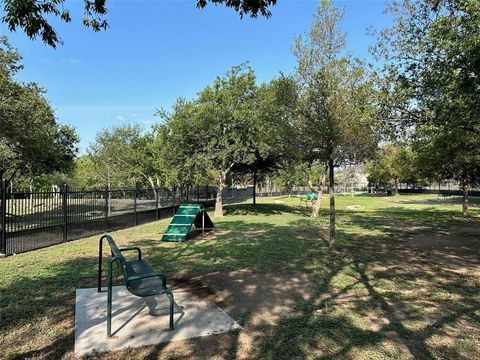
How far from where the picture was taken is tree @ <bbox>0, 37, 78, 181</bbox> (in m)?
16.2

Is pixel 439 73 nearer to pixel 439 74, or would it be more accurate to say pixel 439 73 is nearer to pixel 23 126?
pixel 439 74

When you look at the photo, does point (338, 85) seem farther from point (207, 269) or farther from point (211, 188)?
point (211, 188)

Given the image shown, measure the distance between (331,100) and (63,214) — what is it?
8.85m

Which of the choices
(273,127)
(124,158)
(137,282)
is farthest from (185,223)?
(124,158)

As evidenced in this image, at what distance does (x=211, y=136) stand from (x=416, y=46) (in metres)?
12.0

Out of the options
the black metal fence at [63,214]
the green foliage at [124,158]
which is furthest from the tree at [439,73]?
the green foliage at [124,158]

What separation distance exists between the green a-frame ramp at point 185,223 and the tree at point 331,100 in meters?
4.33

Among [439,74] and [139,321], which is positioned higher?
[439,74]

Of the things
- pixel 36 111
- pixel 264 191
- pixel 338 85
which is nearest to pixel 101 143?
pixel 36 111

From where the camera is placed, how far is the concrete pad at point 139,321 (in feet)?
13.7

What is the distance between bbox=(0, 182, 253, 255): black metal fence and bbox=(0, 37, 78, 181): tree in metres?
5.68

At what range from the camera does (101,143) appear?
44062 mm

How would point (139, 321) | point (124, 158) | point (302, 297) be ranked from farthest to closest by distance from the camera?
point (124, 158) → point (302, 297) → point (139, 321)

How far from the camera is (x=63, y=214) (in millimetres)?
11930
